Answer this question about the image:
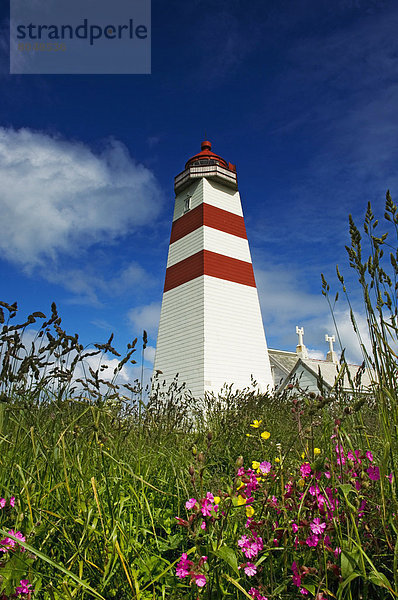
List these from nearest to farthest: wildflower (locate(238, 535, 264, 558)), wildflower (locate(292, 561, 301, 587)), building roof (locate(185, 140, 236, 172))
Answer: wildflower (locate(292, 561, 301, 587)) < wildflower (locate(238, 535, 264, 558)) < building roof (locate(185, 140, 236, 172))

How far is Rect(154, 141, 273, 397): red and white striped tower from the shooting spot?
13172 millimetres

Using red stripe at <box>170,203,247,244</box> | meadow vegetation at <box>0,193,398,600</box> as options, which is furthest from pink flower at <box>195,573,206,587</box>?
red stripe at <box>170,203,247,244</box>

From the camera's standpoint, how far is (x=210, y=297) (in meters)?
13.6

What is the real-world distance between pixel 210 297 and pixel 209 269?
1133 millimetres

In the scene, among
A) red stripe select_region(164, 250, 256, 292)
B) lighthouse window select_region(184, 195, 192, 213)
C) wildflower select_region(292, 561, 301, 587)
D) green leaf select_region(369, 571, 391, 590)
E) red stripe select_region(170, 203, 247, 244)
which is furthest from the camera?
lighthouse window select_region(184, 195, 192, 213)

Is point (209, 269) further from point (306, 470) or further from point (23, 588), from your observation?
point (23, 588)

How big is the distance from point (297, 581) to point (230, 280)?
13408 millimetres

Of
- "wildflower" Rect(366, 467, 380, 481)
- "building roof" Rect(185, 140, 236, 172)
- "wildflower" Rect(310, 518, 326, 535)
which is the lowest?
"wildflower" Rect(310, 518, 326, 535)

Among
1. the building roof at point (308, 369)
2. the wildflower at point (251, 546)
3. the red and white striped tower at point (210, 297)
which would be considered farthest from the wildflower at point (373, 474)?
the red and white striped tower at point (210, 297)

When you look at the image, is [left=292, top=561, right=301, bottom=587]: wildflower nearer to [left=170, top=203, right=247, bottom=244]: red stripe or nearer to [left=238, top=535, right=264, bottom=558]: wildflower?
[left=238, top=535, right=264, bottom=558]: wildflower

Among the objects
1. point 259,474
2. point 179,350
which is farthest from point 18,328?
point 179,350

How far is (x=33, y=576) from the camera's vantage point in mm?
1474

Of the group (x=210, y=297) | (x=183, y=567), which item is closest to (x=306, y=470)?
(x=183, y=567)

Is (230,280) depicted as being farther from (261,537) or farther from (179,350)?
(261,537)
